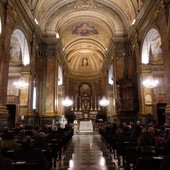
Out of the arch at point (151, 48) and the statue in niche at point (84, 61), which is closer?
the arch at point (151, 48)

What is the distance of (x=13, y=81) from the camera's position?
1429 cm

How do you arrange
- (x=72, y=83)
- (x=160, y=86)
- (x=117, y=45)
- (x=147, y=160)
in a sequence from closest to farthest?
1. (x=147, y=160)
2. (x=160, y=86)
3. (x=117, y=45)
4. (x=72, y=83)

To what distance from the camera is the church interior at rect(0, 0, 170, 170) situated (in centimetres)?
987

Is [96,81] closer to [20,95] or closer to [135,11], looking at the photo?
[135,11]

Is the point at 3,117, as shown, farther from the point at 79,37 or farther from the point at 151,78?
the point at 79,37

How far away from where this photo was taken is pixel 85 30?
72.9 ft

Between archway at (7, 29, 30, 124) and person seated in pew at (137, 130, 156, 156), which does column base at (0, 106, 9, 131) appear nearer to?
archway at (7, 29, 30, 124)

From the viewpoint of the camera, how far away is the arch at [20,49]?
12502 millimetres

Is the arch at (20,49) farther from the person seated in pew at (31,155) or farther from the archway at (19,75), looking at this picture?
the person seated in pew at (31,155)

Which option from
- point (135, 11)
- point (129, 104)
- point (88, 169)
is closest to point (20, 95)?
point (129, 104)

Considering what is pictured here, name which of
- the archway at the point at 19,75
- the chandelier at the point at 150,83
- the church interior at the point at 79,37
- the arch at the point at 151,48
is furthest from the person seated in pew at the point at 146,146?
the arch at the point at 151,48

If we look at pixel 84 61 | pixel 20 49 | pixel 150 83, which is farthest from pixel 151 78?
pixel 84 61

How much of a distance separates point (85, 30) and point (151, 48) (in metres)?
9.74

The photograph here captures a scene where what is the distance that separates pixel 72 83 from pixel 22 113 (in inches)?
Result: 730
